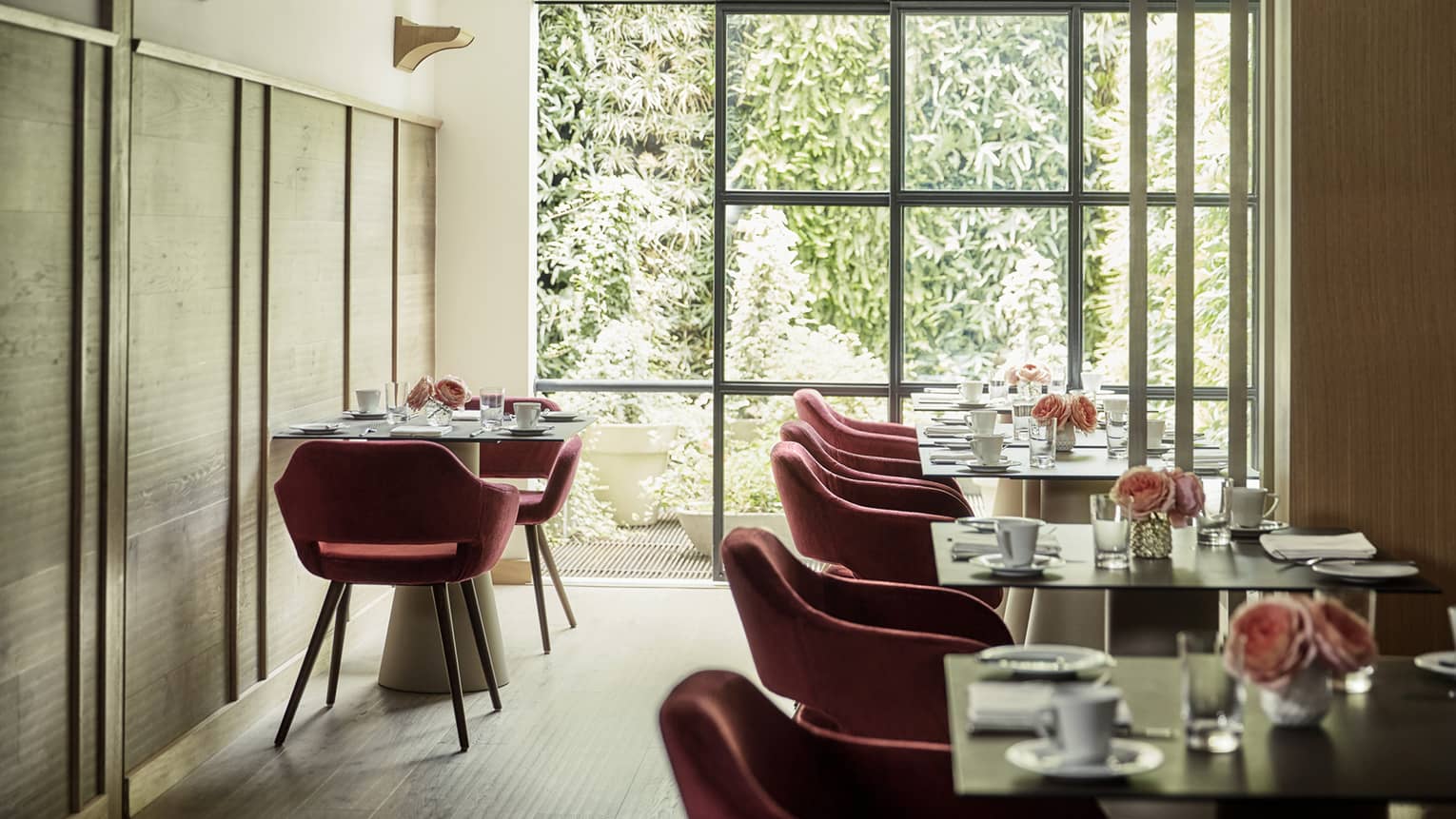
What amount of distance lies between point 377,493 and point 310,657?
623 millimetres

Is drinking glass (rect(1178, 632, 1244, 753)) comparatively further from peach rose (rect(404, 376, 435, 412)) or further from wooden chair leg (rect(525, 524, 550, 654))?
wooden chair leg (rect(525, 524, 550, 654))

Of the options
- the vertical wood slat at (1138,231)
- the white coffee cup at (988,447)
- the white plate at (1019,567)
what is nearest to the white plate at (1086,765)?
the white plate at (1019,567)

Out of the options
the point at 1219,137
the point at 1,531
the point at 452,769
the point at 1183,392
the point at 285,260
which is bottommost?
the point at 452,769

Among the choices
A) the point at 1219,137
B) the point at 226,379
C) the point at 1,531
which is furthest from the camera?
the point at 1219,137

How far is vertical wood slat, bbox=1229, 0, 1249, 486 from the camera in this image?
141 inches

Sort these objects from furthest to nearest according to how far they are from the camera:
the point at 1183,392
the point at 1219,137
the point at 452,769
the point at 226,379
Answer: the point at 1219,137, the point at 226,379, the point at 452,769, the point at 1183,392

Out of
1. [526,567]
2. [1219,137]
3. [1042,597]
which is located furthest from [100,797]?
[1219,137]

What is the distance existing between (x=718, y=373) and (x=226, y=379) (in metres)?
2.85

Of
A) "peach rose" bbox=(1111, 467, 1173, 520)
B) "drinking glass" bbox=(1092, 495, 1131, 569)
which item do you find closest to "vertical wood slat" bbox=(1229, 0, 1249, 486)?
"peach rose" bbox=(1111, 467, 1173, 520)

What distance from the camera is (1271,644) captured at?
1.97 meters

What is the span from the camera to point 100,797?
3680 mm

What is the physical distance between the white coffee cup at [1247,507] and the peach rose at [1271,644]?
1424 millimetres

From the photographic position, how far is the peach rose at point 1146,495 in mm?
3086

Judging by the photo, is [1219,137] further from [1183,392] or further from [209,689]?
[209,689]
